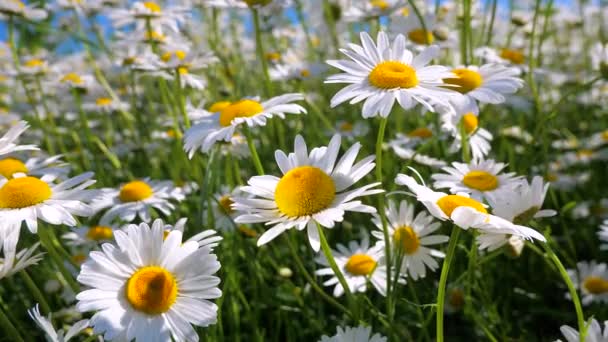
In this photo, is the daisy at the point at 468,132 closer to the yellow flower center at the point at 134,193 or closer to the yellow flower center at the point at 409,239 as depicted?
the yellow flower center at the point at 409,239

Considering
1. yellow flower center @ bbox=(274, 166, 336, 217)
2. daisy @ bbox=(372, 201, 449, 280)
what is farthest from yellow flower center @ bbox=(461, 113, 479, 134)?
yellow flower center @ bbox=(274, 166, 336, 217)

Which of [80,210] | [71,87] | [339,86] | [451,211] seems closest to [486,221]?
[451,211]

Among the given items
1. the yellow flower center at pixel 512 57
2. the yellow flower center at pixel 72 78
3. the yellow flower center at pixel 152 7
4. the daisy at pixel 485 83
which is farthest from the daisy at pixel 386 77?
the yellow flower center at pixel 72 78

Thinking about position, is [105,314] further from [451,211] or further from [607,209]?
[607,209]

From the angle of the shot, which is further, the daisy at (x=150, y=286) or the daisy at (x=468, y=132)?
the daisy at (x=468, y=132)

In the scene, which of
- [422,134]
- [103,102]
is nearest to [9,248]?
[422,134]

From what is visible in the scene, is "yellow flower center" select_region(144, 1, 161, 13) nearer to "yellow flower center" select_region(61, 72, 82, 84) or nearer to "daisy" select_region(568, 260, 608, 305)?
"yellow flower center" select_region(61, 72, 82, 84)
